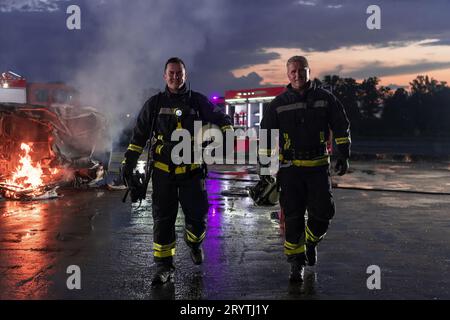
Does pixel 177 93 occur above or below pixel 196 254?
above

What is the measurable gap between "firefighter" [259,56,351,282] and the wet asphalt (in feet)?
1.52

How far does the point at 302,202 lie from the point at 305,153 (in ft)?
1.44

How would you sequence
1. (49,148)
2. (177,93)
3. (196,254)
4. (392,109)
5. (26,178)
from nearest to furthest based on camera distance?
(177,93) < (196,254) < (26,178) < (49,148) < (392,109)

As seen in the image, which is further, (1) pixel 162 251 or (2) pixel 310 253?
(2) pixel 310 253

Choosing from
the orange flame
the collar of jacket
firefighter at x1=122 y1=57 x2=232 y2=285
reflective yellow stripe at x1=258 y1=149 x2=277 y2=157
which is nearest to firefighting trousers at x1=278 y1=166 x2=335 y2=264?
reflective yellow stripe at x1=258 y1=149 x2=277 y2=157

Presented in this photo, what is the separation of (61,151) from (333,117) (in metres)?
7.04

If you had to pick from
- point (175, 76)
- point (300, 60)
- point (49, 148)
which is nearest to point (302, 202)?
point (300, 60)

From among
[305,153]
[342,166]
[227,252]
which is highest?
[305,153]

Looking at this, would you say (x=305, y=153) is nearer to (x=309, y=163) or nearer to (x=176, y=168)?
(x=309, y=163)

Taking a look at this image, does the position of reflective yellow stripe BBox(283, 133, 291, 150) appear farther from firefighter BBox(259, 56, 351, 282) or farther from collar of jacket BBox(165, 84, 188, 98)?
collar of jacket BBox(165, 84, 188, 98)

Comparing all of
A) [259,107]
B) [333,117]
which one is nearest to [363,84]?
[259,107]

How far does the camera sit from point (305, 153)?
427cm

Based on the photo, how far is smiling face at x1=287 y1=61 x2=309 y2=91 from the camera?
4.30 metres
